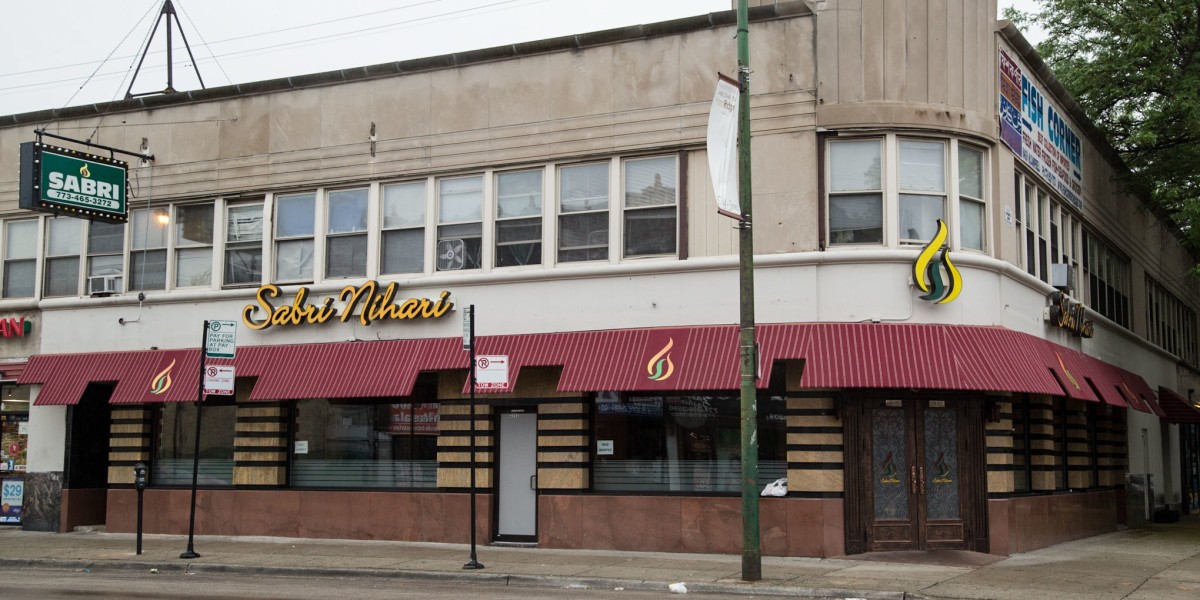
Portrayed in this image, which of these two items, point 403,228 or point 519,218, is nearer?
point 519,218

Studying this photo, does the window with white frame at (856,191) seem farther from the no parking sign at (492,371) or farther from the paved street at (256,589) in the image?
the paved street at (256,589)

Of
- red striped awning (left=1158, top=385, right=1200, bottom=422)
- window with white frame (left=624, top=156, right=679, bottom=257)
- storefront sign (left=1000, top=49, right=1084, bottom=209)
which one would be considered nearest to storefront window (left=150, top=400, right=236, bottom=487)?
window with white frame (left=624, top=156, right=679, bottom=257)

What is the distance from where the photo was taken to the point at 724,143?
14805 mm

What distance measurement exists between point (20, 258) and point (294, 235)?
6668 millimetres

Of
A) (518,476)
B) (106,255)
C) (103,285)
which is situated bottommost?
(518,476)

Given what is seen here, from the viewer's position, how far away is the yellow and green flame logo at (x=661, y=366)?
699 inches

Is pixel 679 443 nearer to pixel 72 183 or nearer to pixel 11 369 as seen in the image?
pixel 72 183

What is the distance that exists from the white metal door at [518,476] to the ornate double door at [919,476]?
524 centimetres

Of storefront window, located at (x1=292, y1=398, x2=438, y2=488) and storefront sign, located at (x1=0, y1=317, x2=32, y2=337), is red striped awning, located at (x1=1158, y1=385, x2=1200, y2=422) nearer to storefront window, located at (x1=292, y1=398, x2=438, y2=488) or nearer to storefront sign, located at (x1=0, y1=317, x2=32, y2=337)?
storefront window, located at (x1=292, y1=398, x2=438, y2=488)

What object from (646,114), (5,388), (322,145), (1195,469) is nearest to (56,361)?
(5,388)

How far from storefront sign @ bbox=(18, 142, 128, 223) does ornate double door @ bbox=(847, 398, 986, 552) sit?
46.4 feet

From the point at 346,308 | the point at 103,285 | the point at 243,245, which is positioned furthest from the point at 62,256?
the point at 346,308

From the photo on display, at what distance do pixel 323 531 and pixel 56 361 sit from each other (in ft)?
22.0

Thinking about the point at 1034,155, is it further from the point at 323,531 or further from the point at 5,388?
the point at 5,388
